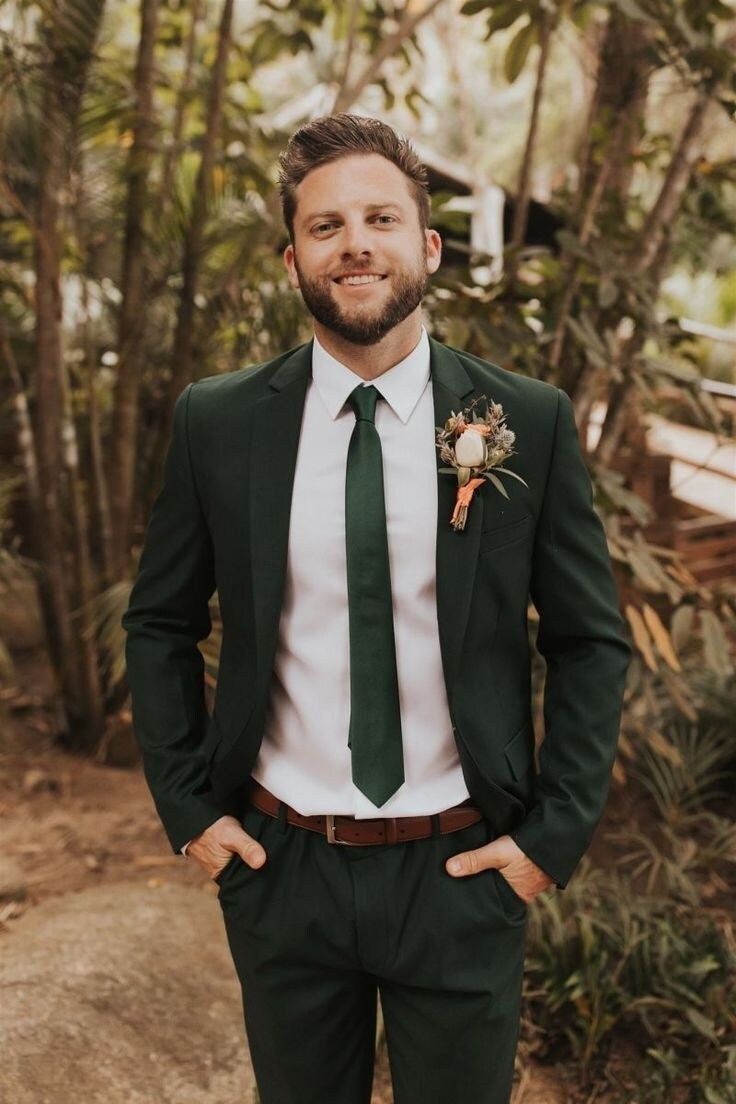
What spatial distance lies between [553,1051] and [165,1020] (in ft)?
3.19

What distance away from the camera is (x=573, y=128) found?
434 inches

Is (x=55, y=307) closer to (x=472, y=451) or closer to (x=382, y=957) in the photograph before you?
(x=472, y=451)

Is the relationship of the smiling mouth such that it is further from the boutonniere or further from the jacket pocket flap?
the jacket pocket flap

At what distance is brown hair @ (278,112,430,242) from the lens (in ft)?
5.07

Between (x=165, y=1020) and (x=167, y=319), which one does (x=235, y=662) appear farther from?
(x=167, y=319)

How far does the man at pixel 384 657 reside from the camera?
5.04 ft

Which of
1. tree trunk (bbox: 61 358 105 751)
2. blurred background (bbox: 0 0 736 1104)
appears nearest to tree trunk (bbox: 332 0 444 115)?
blurred background (bbox: 0 0 736 1104)

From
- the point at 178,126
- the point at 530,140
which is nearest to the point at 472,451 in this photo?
the point at 530,140

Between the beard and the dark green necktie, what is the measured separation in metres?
0.10

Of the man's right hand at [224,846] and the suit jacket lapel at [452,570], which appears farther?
the man's right hand at [224,846]

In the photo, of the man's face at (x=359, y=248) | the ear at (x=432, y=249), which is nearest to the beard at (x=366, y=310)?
the man's face at (x=359, y=248)

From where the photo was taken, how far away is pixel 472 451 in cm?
146

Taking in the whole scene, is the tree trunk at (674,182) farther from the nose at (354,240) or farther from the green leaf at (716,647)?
the nose at (354,240)

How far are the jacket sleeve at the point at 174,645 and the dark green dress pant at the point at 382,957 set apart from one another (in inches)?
4.3
